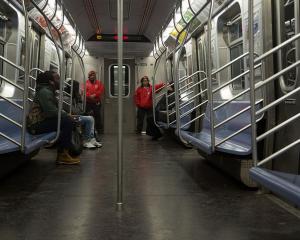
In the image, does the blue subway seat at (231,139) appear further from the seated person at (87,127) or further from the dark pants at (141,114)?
the dark pants at (141,114)

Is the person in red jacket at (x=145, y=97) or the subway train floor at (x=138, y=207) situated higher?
the person in red jacket at (x=145, y=97)

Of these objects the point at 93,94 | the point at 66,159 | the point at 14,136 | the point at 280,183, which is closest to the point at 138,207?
→ the point at 280,183

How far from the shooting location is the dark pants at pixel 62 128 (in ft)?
17.3

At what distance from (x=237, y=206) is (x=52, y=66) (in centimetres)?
600

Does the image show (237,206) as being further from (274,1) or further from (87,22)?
(87,22)

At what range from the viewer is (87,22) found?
1073 cm

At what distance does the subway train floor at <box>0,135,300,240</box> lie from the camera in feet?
9.21

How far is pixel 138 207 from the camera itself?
3.46 meters

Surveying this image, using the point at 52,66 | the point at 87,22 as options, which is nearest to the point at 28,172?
the point at 52,66

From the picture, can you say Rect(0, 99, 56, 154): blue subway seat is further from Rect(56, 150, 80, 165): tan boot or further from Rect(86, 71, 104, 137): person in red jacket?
Rect(86, 71, 104, 137): person in red jacket

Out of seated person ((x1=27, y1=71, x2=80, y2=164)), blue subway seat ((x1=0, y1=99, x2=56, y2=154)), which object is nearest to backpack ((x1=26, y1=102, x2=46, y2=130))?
seated person ((x1=27, y1=71, x2=80, y2=164))

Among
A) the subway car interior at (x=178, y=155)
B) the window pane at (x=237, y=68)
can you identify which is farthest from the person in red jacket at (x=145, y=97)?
the window pane at (x=237, y=68)

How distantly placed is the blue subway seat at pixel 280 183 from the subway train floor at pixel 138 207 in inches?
21.8

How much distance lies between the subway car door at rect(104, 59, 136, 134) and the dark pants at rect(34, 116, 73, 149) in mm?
6952
